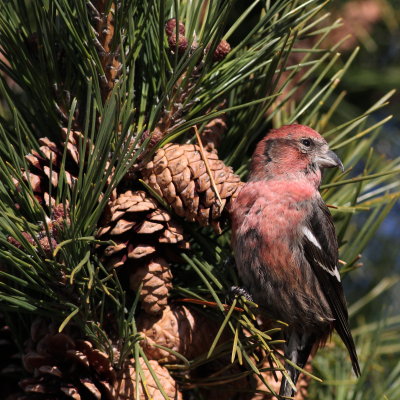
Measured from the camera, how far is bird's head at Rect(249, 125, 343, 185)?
8.82 feet

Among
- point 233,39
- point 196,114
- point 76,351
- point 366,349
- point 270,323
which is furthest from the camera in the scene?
point 233,39

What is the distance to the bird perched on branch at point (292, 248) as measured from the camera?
2572mm

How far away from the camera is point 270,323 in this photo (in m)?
2.49

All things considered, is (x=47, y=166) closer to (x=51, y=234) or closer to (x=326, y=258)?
(x=51, y=234)

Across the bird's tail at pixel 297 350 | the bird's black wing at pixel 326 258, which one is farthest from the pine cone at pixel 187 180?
the bird's tail at pixel 297 350

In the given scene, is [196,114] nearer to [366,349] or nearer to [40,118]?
[40,118]

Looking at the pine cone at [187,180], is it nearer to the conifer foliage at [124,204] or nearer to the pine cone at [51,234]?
the conifer foliage at [124,204]

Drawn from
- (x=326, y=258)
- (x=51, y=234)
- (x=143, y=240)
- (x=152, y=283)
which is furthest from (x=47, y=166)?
(x=326, y=258)

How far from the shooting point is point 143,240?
2.04m

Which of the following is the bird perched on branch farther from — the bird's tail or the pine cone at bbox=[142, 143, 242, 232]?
the pine cone at bbox=[142, 143, 242, 232]

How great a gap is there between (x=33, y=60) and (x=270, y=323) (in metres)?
1.38

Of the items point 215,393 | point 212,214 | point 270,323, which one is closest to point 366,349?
point 270,323

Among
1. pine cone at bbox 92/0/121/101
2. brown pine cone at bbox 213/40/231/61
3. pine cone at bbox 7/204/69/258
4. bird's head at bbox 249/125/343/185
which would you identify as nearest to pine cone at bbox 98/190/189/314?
pine cone at bbox 7/204/69/258

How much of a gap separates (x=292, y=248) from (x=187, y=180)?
32.1 inches
